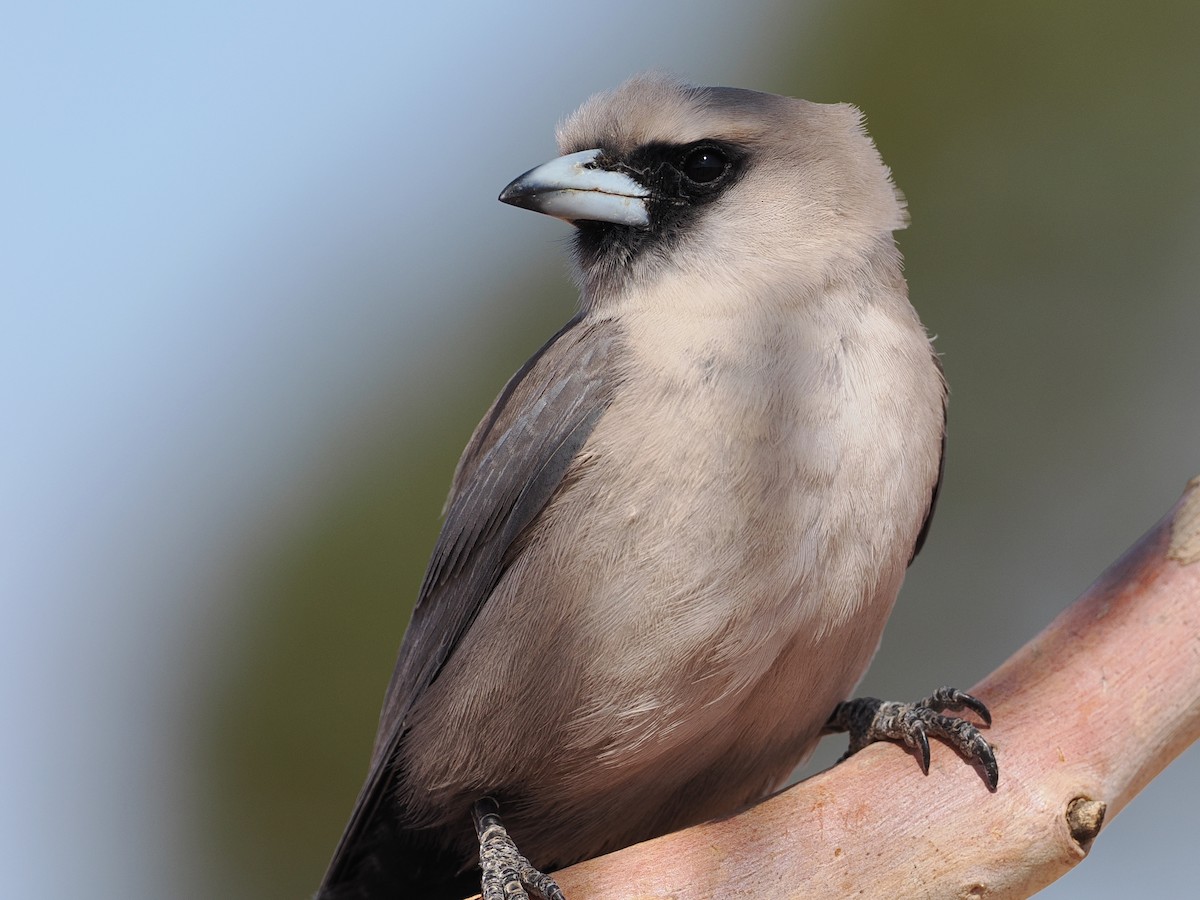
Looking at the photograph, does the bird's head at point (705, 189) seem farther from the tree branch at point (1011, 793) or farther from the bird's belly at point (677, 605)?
the tree branch at point (1011, 793)

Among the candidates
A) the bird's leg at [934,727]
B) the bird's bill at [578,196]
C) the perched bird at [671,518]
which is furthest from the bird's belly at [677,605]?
the bird's bill at [578,196]

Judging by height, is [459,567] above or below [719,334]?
below

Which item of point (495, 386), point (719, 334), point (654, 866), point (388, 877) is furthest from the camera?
point (495, 386)

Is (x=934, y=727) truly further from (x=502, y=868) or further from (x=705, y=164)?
(x=705, y=164)

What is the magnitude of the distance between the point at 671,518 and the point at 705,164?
3.56 feet

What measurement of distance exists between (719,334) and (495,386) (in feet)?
10.0

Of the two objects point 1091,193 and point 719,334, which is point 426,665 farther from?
point 1091,193

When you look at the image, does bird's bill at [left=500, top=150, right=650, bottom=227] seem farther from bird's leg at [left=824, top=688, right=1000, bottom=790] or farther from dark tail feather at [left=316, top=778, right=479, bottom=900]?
dark tail feather at [left=316, top=778, right=479, bottom=900]

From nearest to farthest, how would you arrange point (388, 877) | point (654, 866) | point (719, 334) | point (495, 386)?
point (654, 866), point (719, 334), point (388, 877), point (495, 386)

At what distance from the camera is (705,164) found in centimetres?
328

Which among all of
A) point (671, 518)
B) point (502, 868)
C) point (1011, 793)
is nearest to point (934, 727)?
point (1011, 793)

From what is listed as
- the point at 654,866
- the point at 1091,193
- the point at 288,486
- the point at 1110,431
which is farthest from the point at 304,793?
the point at 1091,193

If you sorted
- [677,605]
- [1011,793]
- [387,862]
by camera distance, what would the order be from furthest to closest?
[387,862] < [677,605] < [1011,793]

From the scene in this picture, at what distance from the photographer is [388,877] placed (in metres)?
3.26
